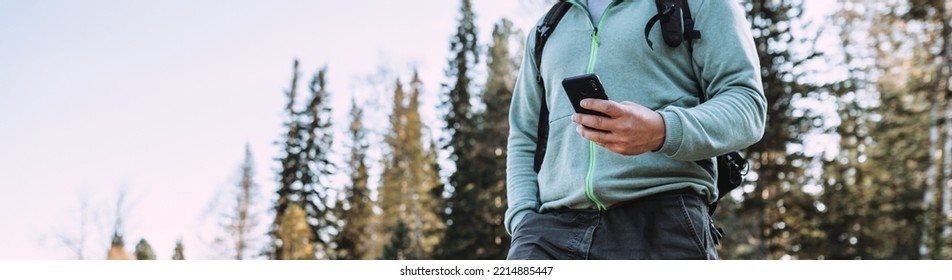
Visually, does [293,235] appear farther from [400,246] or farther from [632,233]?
[632,233]

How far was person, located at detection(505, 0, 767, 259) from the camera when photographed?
4.81 ft

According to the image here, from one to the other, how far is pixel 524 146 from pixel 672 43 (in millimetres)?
551

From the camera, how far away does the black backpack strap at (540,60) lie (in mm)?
1887

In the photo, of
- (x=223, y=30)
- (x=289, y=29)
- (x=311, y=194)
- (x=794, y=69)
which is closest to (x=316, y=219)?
(x=311, y=194)

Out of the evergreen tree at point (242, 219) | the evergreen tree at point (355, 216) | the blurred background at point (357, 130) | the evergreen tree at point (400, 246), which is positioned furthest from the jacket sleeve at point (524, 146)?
the evergreen tree at point (355, 216)

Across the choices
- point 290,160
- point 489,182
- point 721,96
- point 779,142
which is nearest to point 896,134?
point 779,142

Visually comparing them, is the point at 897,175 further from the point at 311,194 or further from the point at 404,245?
the point at 311,194

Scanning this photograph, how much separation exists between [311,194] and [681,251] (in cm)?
2379

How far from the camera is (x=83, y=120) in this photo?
13484 millimetres

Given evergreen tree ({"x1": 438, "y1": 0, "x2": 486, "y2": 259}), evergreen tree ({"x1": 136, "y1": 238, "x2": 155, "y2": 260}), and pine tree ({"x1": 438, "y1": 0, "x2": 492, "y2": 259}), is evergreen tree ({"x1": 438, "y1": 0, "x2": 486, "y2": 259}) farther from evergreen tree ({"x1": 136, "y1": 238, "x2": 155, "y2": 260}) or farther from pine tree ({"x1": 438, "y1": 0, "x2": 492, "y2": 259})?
evergreen tree ({"x1": 136, "y1": 238, "x2": 155, "y2": 260})

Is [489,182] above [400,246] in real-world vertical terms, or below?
above

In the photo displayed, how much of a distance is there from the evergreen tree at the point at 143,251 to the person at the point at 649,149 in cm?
1402

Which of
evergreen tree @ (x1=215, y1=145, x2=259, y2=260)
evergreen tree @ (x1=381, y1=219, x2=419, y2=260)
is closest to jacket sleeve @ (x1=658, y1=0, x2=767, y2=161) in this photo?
evergreen tree @ (x1=381, y1=219, x2=419, y2=260)

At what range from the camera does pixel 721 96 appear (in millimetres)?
1475
